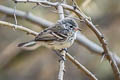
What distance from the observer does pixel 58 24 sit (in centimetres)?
487

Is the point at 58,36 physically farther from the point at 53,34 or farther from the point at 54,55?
the point at 54,55

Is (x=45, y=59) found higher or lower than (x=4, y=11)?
higher

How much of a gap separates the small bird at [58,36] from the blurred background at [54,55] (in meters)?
3.49

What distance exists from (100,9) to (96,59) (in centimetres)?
122

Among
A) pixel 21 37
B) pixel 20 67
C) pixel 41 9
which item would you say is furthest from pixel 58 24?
pixel 20 67

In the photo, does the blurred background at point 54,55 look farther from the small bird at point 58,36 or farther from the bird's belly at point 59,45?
the bird's belly at point 59,45

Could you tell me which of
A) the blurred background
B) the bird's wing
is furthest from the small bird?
the blurred background

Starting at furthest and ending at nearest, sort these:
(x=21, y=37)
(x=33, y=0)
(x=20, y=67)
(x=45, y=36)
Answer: (x=20, y=67)
(x=21, y=37)
(x=45, y=36)
(x=33, y=0)

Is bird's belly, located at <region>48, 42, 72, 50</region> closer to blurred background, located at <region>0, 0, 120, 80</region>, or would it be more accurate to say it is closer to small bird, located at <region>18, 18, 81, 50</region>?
small bird, located at <region>18, 18, 81, 50</region>

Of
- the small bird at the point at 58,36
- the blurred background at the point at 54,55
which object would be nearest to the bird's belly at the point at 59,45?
the small bird at the point at 58,36

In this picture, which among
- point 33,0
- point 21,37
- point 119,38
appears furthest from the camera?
point 119,38

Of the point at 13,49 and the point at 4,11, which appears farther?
the point at 13,49

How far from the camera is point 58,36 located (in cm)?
484

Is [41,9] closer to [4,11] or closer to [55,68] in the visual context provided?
[55,68]
